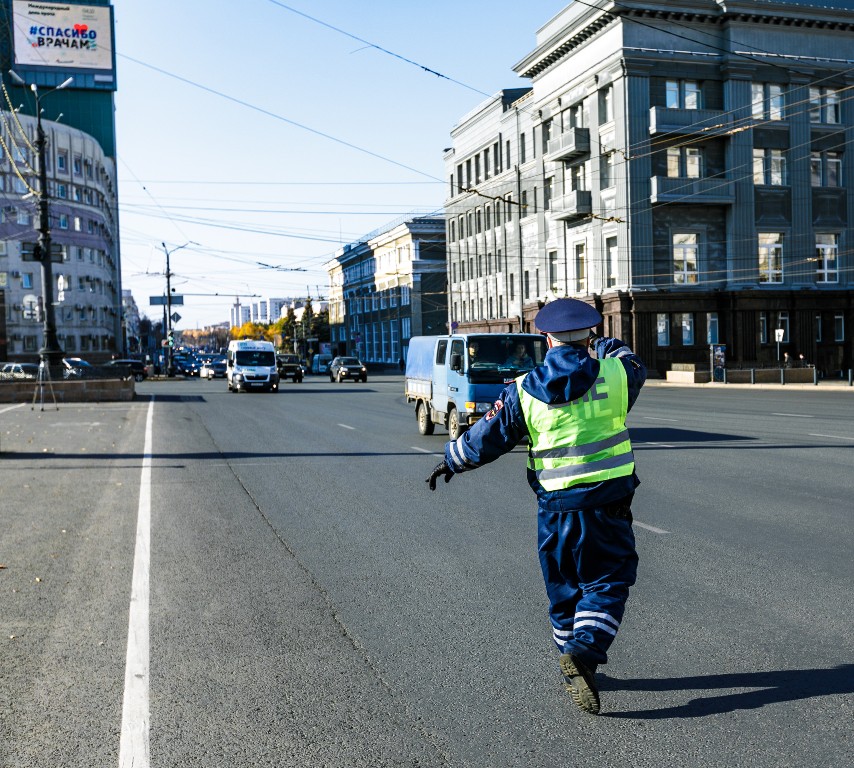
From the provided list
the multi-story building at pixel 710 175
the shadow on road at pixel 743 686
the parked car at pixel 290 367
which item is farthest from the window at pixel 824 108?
the shadow on road at pixel 743 686

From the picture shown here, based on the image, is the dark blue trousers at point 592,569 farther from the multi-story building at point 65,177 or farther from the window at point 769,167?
the multi-story building at point 65,177

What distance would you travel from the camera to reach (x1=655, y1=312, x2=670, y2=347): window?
172 ft

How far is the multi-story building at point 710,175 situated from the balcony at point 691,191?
7cm

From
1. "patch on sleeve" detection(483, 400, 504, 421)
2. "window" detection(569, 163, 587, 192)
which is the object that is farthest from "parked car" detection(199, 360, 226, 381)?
"patch on sleeve" detection(483, 400, 504, 421)

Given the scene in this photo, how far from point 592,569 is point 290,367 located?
192ft

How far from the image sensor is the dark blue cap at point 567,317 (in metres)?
4.70

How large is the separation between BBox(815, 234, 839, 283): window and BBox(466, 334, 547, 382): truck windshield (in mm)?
41615

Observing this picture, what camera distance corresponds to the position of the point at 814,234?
180 feet

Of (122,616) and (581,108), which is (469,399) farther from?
(581,108)

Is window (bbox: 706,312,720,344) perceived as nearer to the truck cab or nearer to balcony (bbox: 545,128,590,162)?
balcony (bbox: 545,128,590,162)

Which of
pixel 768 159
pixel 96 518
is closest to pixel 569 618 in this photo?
pixel 96 518

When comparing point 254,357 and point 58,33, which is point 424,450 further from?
point 58,33

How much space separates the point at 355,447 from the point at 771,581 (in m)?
11.3

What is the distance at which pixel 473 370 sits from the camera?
17844 millimetres
